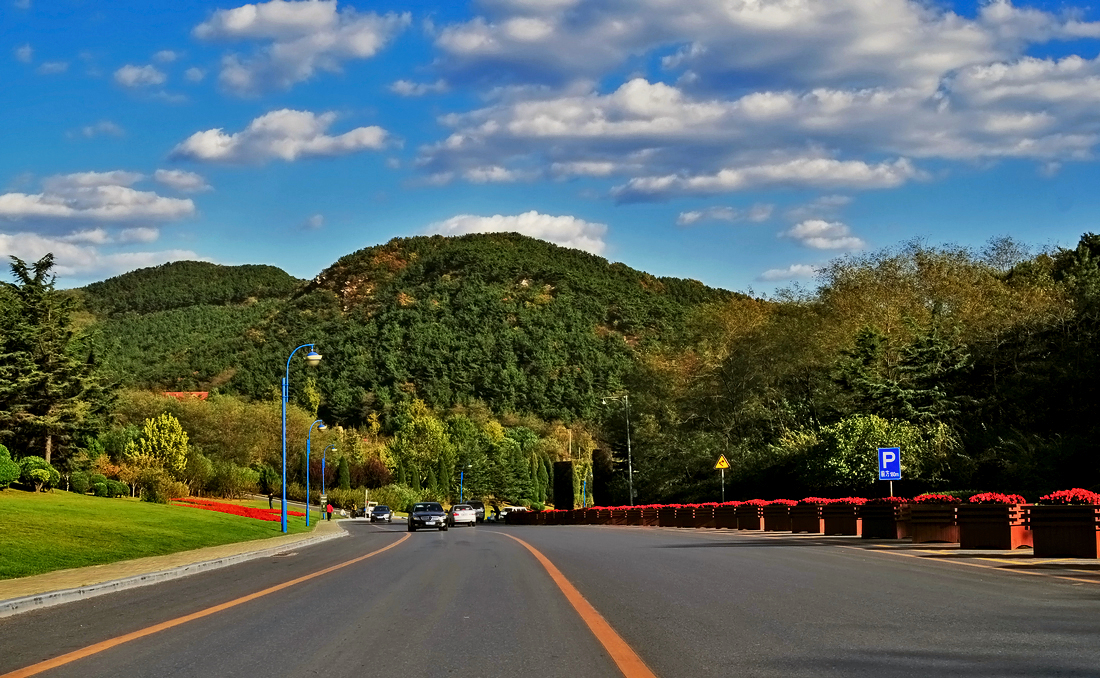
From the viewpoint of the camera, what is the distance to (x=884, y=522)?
1247 inches

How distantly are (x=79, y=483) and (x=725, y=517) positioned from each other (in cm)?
3604

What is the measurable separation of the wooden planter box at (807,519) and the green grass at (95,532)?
66.0 ft

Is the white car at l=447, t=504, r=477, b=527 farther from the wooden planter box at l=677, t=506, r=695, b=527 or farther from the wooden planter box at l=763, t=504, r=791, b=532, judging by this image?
the wooden planter box at l=763, t=504, r=791, b=532

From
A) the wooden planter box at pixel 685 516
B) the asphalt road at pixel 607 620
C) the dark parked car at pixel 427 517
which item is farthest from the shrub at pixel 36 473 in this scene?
the asphalt road at pixel 607 620

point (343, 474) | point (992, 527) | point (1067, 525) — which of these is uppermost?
point (1067, 525)

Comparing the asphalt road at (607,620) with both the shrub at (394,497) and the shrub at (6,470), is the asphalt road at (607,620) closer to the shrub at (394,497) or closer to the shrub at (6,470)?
the shrub at (6,470)

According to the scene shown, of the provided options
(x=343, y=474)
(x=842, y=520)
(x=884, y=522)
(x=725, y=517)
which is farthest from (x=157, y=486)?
(x=343, y=474)

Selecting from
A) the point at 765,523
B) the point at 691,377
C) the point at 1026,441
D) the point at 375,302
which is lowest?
the point at 765,523

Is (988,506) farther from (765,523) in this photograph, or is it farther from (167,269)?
(167,269)

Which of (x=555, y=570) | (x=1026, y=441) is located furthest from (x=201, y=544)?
(x=1026, y=441)

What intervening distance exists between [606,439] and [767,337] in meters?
27.5

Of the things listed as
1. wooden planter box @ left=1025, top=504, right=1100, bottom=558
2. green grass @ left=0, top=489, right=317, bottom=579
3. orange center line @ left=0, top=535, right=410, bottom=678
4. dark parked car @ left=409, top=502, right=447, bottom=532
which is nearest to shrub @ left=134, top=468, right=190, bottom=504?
green grass @ left=0, top=489, right=317, bottom=579

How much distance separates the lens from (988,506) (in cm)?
2477

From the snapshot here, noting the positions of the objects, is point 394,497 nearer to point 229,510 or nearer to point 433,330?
point 433,330
